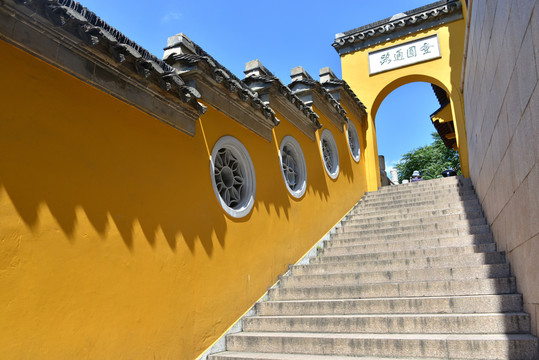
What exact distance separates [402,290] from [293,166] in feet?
10.1

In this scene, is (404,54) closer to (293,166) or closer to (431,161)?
(293,166)

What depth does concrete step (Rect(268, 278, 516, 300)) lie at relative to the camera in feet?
14.8

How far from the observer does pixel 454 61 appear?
1123 centimetres

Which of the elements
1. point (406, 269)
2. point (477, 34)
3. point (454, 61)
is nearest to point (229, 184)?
point (406, 269)

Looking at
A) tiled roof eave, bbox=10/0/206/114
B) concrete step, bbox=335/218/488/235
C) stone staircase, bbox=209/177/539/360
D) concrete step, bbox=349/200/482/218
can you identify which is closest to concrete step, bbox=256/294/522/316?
stone staircase, bbox=209/177/539/360

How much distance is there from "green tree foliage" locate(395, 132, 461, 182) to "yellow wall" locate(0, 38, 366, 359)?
981 inches

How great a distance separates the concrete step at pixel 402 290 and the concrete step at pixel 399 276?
26 centimetres

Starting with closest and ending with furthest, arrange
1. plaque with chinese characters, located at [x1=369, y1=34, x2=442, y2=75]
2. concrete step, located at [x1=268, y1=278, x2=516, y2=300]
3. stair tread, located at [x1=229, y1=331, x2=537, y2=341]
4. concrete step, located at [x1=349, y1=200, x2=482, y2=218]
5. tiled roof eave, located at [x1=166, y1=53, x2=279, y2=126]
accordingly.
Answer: stair tread, located at [x1=229, y1=331, x2=537, y2=341]
concrete step, located at [x1=268, y1=278, x2=516, y2=300]
tiled roof eave, located at [x1=166, y1=53, x2=279, y2=126]
concrete step, located at [x1=349, y1=200, x2=482, y2=218]
plaque with chinese characters, located at [x1=369, y1=34, x2=442, y2=75]

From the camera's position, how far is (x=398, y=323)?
4344 millimetres

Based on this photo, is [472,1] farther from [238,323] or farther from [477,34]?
[238,323]

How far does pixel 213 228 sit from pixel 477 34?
374 cm

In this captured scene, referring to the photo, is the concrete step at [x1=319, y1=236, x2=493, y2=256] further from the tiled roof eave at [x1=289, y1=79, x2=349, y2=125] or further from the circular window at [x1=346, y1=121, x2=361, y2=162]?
the circular window at [x1=346, y1=121, x2=361, y2=162]

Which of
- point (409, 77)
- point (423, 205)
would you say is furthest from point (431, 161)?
point (423, 205)

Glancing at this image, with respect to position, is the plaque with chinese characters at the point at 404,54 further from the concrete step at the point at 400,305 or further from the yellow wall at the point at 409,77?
the concrete step at the point at 400,305
